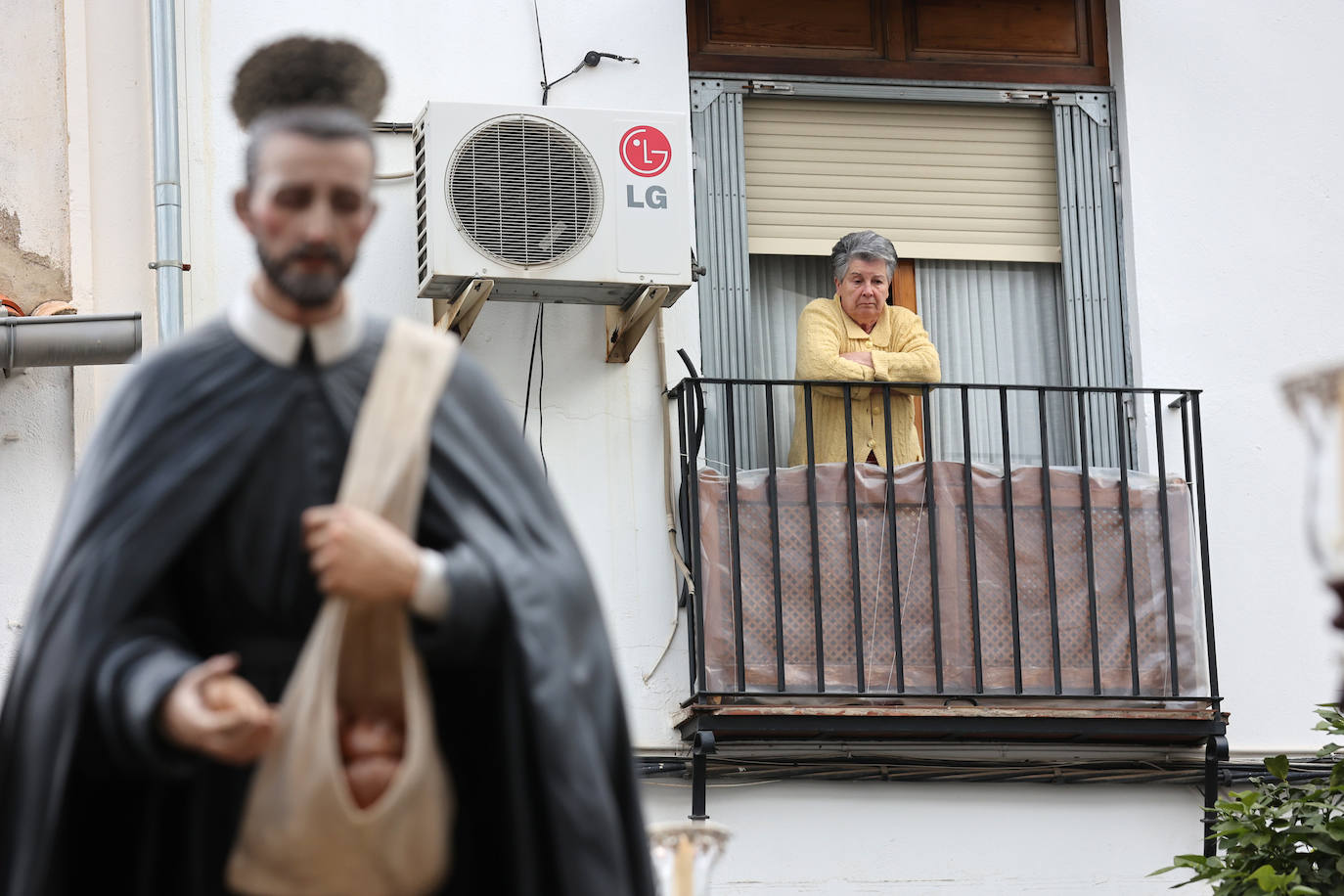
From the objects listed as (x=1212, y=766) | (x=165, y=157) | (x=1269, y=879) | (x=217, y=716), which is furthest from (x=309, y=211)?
(x=1212, y=766)

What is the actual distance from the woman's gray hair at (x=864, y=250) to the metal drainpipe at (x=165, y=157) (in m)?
2.66

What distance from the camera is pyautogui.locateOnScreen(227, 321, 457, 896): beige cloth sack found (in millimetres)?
2859

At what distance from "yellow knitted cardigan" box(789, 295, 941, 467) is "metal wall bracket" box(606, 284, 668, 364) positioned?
2.19ft

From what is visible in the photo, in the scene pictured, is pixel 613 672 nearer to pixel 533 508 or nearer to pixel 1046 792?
pixel 533 508

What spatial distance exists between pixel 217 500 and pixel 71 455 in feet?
19.6

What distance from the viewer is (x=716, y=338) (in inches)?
382

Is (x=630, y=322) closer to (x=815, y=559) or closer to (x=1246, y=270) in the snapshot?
(x=815, y=559)

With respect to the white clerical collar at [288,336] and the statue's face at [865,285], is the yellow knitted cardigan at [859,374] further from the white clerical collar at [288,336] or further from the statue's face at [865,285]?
the white clerical collar at [288,336]

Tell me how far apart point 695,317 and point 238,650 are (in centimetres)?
669

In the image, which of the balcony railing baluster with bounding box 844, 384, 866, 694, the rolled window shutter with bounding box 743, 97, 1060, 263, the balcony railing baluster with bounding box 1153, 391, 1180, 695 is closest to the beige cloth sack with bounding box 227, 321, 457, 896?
the balcony railing baluster with bounding box 844, 384, 866, 694

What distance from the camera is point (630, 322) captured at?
9234 millimetres

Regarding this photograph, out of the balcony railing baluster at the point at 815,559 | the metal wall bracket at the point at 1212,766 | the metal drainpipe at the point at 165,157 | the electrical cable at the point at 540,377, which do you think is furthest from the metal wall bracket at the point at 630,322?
the metal wall bracket at the point at 1212,766

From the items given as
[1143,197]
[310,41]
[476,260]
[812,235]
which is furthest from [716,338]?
[310,41]

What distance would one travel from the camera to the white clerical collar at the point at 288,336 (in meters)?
3.18
